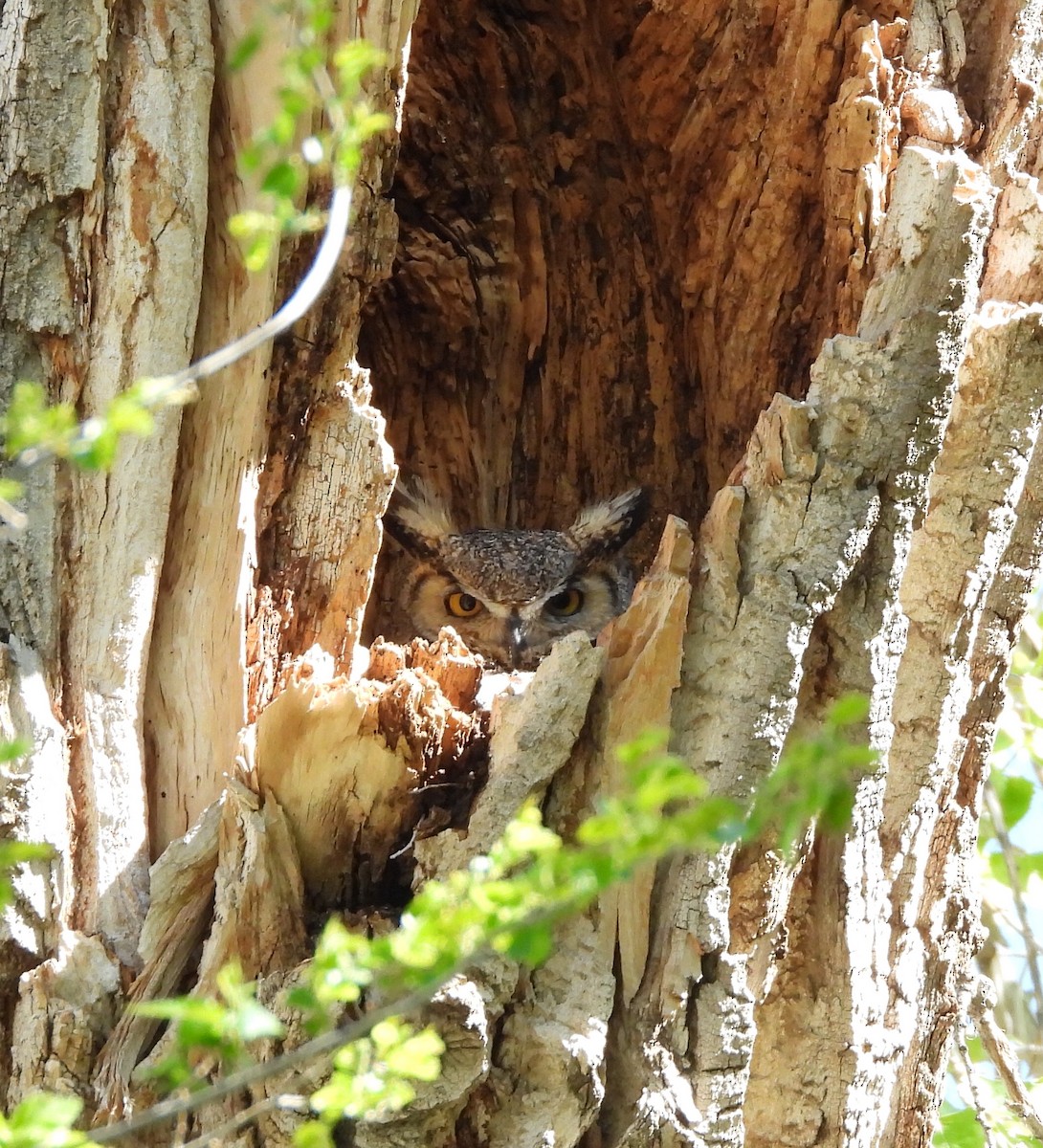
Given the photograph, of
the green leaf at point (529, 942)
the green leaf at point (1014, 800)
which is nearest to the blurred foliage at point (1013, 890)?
the green leaf at point (1014, 800)

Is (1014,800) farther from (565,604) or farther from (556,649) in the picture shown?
(556,649)

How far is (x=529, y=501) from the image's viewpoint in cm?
354

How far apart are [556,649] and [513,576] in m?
1.42

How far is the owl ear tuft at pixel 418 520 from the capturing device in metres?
3.30

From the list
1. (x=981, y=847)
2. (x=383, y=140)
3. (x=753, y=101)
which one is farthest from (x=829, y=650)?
(x=981, y=847)

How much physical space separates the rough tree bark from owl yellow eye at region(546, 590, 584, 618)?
945 mm

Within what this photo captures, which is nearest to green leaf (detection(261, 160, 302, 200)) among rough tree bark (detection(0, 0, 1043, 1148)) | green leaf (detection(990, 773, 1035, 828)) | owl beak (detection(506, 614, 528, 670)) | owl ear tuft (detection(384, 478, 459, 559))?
rough tree bark (detection(0, 0, 1043, 1148))

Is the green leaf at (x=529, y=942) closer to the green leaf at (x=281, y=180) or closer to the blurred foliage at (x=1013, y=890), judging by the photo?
the green leaf at (x=281, y=180)

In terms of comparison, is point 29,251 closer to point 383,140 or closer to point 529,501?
point 383,140

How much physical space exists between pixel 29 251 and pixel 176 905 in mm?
953

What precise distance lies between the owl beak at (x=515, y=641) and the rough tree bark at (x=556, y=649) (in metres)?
0.92

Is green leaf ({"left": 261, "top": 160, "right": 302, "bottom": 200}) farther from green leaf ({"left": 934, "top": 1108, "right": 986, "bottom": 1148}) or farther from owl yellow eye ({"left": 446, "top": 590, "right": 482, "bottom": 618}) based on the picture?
green leaf ({"left": 934, "top": 1108, "right": 986, "bottom": 1148})

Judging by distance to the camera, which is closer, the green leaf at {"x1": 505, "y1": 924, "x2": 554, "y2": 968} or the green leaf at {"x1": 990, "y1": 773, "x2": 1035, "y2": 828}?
the green leaf at {"x1": 505, "y1": 924, "x2": 554, "y2": 968}

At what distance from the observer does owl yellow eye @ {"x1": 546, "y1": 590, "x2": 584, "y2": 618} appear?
11.0ft
